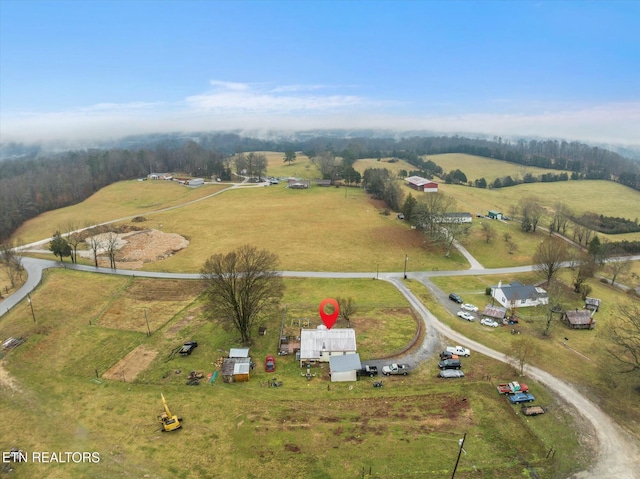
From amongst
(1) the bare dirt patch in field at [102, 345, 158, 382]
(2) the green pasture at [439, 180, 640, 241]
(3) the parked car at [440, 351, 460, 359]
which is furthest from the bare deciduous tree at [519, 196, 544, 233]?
(1) the bare dirt patch in field at [102, 345, 158, 382]

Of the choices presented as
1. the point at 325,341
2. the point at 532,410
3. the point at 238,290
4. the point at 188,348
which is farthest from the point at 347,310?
the point at 532,410

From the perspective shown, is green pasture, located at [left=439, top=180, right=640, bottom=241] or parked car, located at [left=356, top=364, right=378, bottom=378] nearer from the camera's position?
parked car, located at [left=356, top=364, right=378, bottom=378]

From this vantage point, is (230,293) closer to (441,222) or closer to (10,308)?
(10,308)

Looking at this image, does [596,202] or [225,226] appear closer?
[225,226]

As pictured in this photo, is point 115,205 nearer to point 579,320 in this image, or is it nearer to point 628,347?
point 579,320

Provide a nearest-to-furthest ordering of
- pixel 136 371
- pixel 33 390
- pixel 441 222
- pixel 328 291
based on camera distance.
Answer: pixel 33 390 → pixel 136 371 → pixel 328 291 → pixel 441 222

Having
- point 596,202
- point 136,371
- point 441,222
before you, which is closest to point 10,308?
point 136,371

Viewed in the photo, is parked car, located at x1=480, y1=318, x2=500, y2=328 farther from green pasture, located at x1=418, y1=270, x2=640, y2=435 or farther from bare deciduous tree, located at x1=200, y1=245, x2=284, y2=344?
bare deciduous tree, located at x1=200, y1=245, x2=284, y2=344
